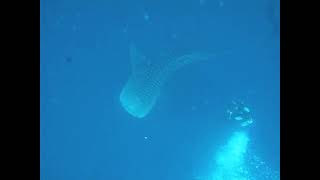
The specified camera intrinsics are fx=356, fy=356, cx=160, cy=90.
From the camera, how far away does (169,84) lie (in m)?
4.46

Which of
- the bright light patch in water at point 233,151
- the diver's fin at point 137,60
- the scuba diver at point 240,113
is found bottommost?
the bright light patch in water at point 233,151

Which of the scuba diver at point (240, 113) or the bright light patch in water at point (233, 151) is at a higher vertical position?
the scuba diver at point (240, 113)

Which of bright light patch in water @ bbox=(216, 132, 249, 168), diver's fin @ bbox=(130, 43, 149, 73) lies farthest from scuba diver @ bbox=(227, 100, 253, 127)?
diver's fin @ bbox=(130, 43, 149, 73)

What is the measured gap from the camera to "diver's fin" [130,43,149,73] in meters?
4.36

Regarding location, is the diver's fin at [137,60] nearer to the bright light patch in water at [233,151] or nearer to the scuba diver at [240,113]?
the scuba diver at [240,113]

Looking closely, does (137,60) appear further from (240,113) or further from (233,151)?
(233,151)

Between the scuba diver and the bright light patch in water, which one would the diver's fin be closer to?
the scuba diver

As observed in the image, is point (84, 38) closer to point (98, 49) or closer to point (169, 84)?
point (98, 49)

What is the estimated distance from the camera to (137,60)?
439 cm

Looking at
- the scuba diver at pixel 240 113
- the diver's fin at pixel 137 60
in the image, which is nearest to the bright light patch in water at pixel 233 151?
the scuba diver at pixel 240 113

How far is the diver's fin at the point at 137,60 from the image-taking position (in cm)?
436

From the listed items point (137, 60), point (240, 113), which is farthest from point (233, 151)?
point (137, 60)
